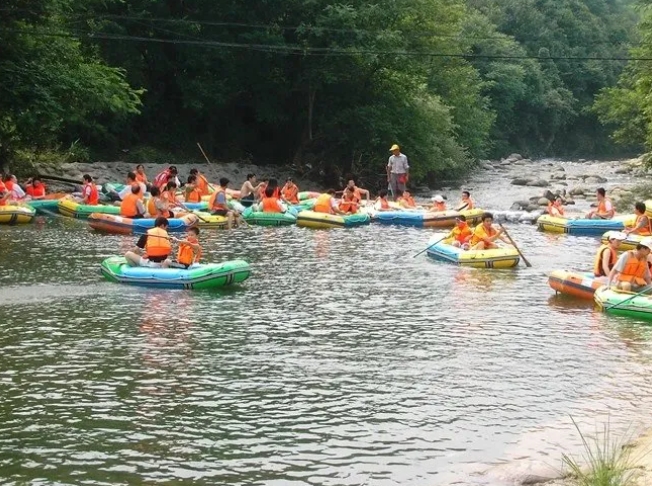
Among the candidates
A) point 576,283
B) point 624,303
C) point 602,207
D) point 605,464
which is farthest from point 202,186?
point 605,464

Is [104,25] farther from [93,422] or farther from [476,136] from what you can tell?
[93,422]

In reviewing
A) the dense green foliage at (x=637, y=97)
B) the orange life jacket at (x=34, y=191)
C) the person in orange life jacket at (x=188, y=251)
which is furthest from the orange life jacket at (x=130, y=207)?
the dense green foliage at (x=637, y=97)

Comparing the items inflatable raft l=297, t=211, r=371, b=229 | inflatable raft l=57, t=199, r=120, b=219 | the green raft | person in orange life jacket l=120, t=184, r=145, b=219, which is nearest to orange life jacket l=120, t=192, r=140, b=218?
person in orange life jacket l=120, t=184, r=145, b=219

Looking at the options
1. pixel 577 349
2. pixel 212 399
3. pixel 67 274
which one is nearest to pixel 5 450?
pixel 212 399

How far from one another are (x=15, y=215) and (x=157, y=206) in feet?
10.6

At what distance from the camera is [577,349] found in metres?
11.2

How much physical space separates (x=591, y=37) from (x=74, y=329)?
65.6m

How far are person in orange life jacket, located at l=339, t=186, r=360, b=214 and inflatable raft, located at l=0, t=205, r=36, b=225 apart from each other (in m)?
7.32

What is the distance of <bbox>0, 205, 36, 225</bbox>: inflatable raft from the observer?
21078 millimetres

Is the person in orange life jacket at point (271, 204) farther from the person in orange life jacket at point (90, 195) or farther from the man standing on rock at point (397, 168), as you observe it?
the man standing on rock at point (397, 168)

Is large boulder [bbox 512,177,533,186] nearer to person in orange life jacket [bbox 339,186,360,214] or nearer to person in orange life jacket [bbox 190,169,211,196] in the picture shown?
person in orange life jacket [bbox 339,186,360,214]

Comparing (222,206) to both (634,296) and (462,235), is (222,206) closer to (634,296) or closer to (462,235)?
(462,235)

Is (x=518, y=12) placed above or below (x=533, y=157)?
above

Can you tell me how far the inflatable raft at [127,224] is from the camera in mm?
20281
